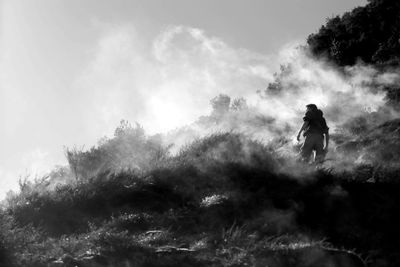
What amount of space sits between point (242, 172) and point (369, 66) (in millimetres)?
15135

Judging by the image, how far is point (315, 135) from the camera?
1583 cm

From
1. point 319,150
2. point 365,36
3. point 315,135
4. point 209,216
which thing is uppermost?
Answer: point 365,36

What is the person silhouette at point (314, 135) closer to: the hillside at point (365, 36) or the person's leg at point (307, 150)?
the person's leg at point (307, 150)

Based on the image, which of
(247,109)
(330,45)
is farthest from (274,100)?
(330,45)

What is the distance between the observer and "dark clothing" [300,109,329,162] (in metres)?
15.8

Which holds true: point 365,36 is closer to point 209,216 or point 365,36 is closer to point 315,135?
point 315,135

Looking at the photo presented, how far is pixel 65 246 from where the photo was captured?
9359mm

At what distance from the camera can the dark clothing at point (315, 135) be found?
52.0 ft

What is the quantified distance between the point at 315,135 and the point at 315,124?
0.30 metres

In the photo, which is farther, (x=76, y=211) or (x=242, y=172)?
(x=242, y=172)

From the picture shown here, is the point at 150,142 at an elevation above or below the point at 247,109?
below

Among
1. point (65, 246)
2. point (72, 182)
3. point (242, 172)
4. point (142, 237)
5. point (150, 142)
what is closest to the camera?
point (65, 246)

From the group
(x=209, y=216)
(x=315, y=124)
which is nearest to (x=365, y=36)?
(x=315, y=124)

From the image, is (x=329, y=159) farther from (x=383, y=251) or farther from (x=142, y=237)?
(x=142, y=237)
